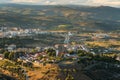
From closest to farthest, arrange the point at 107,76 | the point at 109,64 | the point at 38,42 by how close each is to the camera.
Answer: the point at 107,76 < the point at 109,64 < the point at 38,42

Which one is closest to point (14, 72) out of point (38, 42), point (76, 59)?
point (76, 59)

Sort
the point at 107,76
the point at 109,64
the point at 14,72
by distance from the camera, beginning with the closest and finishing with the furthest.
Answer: the point at 14,72 → the point at 107,76 → the point at 109,64

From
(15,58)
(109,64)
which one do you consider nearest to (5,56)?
(15,58)

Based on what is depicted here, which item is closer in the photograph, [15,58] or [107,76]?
[107,76]

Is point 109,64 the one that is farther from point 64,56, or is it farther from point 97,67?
point 64,56

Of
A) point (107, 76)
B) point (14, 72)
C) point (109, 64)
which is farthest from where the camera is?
point (109, 64)

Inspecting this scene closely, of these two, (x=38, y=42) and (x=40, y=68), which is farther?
(x=38, y=42)

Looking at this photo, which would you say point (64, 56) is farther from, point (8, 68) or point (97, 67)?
point (8, 68)

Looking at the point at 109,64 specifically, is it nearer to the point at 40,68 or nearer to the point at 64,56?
the point at 64,56

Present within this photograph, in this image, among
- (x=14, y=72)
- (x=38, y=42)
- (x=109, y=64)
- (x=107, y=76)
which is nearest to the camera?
(x=14, y=72)
